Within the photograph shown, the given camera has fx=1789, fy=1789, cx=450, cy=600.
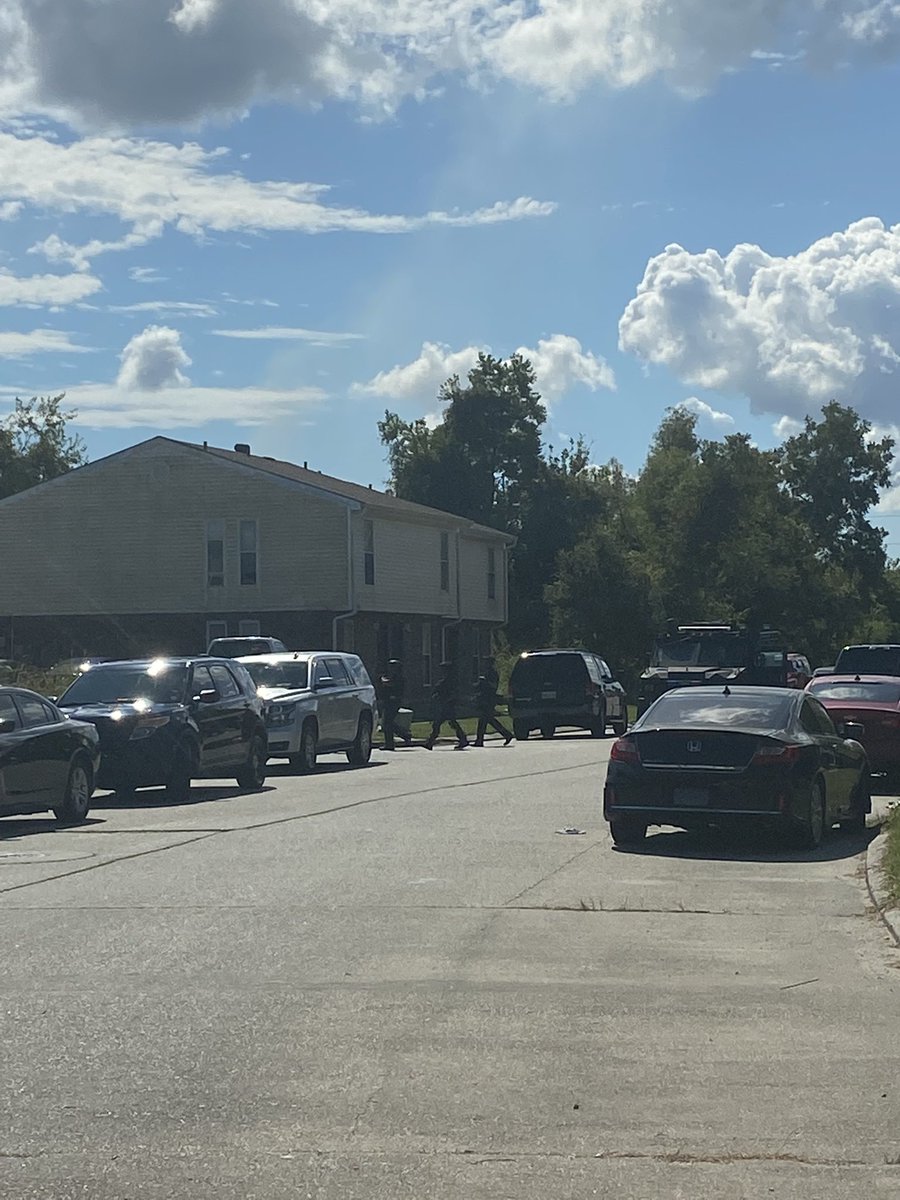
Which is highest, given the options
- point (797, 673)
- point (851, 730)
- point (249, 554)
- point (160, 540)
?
point (160, 540)

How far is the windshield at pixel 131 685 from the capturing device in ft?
74.3

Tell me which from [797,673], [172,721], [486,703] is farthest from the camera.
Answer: [797,673]

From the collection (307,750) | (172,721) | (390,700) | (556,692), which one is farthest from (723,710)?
(556,692)

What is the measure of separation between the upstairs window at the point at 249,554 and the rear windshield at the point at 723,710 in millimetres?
34917

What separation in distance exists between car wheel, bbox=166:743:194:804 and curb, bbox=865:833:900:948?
9.02m

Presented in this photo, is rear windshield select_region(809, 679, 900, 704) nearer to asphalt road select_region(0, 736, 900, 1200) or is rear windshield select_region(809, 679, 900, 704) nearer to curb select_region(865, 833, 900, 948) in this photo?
curb select_region(865, 833, 900, 948)

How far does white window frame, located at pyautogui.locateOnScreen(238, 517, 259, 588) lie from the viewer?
50.6m

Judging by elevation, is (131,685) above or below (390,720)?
Answer: above

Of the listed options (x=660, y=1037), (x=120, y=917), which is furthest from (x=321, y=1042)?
(x=120, y=917)

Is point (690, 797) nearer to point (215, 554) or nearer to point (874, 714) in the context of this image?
point (874, 714)

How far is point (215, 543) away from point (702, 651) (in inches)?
776

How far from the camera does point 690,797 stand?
15.2m

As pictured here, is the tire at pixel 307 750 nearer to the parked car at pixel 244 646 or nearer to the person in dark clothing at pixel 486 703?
the parked car at pixel 244 646

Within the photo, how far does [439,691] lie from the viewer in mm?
34469
